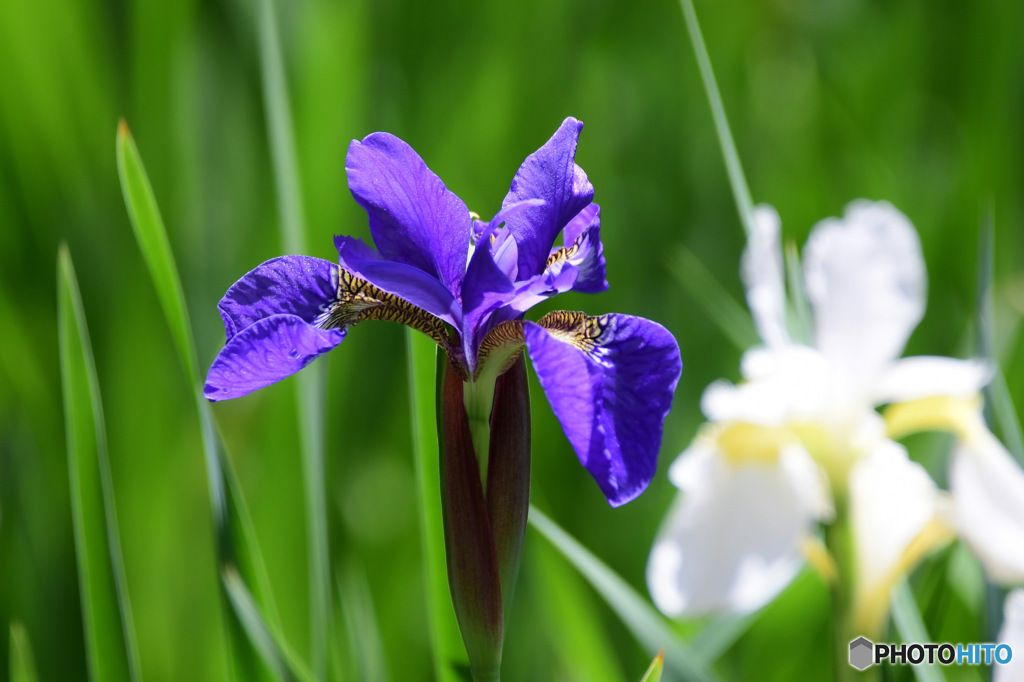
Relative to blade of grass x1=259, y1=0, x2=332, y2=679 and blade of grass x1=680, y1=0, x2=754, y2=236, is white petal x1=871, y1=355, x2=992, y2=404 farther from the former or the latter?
blade of grass x1=259, y1=0, x2=332, y2=679

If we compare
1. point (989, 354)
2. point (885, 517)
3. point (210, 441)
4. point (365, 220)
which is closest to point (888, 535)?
point (885, 517)

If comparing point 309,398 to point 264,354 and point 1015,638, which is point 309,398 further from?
point 1015,638

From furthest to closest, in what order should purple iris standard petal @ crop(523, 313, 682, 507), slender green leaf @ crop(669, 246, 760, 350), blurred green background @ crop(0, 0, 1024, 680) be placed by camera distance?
blurred green background @ crop(0, 0, 1024, 680), slender green leaf @ crop(669, 246, 760, 350), purple iris standard petal @ crop(523, 313, 682, 507)

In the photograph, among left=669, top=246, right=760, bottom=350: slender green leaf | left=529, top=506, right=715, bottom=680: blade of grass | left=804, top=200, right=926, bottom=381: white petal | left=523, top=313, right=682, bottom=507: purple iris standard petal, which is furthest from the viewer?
left=669, top=246, right=760, bottom=350: slender green leaf

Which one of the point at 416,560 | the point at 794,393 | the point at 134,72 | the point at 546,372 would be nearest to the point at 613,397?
the point at 546,372

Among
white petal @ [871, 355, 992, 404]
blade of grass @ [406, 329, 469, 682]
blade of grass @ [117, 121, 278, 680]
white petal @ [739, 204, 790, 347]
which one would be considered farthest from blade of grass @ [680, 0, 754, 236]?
blade of grass @ [117, 121, 278, 680]

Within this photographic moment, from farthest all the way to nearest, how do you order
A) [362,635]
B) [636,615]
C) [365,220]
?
[365,220]
[362,635]
[636,615]
